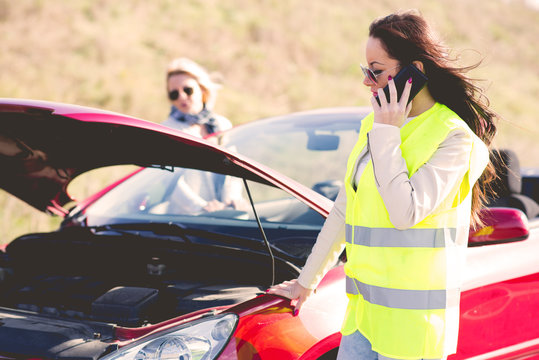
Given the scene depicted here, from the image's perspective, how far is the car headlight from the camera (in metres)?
1.78

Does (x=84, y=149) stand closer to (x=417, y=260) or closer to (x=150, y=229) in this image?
(x=150, y=229)

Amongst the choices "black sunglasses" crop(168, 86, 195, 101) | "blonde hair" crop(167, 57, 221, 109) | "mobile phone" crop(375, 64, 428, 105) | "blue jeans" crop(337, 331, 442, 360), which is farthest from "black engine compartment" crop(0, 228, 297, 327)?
"blonde hair" crop(167, 57, 221, 109)

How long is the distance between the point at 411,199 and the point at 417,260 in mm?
196

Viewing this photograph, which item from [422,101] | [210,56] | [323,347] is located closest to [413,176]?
[422,101]

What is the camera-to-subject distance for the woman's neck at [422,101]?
1750mm

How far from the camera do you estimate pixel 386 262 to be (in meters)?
1.64

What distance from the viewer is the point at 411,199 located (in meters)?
1.53

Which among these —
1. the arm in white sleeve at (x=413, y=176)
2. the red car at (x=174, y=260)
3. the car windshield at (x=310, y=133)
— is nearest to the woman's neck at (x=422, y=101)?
the arm in white sleeve at (x=413, y=176)

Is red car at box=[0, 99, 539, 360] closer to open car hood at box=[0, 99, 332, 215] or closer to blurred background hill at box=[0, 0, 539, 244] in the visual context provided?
open car hood at box=[0, 99, 332, 215]

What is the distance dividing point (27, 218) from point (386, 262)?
5389 mm

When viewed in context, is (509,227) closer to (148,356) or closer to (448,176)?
(448,176)

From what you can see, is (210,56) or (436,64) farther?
(210,56)

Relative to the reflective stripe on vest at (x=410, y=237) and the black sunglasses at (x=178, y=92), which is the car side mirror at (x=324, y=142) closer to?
the black sunglasses at (x=178, y=92)

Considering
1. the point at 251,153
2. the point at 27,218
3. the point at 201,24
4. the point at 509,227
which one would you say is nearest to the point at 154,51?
the point at 201,24
